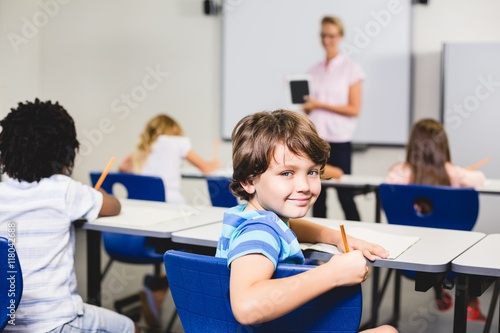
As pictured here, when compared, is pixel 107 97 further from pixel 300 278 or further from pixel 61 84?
pixel 300 278

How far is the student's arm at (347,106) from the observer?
448cm

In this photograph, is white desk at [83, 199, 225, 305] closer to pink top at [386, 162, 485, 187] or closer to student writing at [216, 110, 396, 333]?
student writing at [216, 110, 396, 333]

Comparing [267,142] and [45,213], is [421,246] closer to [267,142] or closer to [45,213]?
[267,142]

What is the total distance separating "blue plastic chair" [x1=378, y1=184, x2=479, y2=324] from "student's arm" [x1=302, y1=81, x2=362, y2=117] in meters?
1.57

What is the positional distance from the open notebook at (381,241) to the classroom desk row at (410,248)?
0.8 inches

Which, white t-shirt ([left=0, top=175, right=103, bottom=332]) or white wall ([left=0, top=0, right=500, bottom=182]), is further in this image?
white wall ([left=0, top=0, right=500, bottom=182])

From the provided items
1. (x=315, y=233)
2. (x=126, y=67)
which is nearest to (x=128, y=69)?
(x=126, y=67)

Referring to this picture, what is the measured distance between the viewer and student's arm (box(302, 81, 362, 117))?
448 cm

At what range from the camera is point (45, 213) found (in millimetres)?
1978

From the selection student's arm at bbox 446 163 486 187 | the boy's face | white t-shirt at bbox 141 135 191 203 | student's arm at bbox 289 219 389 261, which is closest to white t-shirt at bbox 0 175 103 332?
student's arm at bbox 289 219 389 261

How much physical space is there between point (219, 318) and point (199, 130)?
4723 mm

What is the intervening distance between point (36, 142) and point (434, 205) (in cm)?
164

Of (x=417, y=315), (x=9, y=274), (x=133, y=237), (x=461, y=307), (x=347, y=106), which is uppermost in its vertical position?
(x=347, y=106)

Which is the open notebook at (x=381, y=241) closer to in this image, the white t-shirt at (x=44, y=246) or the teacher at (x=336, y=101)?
the white t-shirt at (x=44, y=246)
